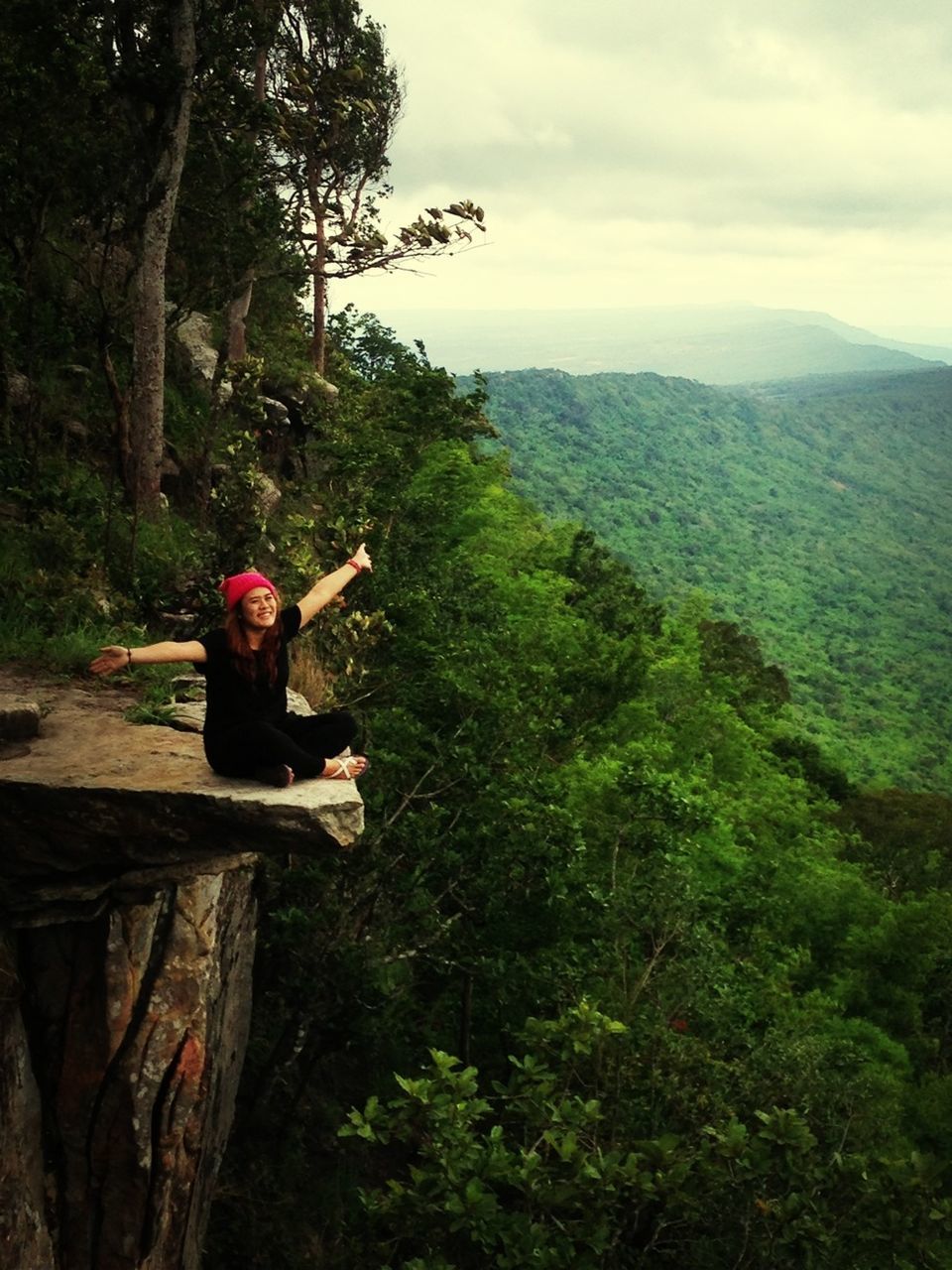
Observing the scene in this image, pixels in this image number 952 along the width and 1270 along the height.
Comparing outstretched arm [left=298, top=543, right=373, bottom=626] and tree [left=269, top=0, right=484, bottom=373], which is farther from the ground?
tree [left=269, top=0, right=484, bottom=373]

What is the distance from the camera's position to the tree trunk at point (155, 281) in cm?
1132

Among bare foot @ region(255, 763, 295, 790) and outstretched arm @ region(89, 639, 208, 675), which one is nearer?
outstretched arm @ region(89, 639, 208, 675)

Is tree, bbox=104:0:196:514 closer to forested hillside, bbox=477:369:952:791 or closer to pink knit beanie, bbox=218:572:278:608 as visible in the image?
pink knit beanie, bbox=218:572:278:608

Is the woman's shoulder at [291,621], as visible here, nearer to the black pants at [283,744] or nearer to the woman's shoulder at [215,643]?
the woman's shoulder at [215,643]

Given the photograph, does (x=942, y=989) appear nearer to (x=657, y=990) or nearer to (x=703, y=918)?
(x=703, y=918)

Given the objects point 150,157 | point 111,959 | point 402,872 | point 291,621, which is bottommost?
point 402,872

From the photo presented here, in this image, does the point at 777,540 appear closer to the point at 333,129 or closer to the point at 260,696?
the point at 333,129

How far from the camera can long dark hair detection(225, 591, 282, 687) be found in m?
6.13

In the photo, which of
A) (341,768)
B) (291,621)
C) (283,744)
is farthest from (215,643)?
(341,768)

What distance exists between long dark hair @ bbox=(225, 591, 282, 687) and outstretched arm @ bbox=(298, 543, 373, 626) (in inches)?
7.5

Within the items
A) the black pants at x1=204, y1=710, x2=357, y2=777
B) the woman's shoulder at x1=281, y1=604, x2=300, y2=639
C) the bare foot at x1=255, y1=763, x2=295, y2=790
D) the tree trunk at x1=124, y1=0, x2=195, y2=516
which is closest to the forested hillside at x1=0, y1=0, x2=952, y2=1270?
the tree trunk at x1=124, y1=0, x2=195, y2=516

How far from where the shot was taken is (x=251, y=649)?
618cm

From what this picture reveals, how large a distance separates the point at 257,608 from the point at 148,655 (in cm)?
73

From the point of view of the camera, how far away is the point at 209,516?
46.4 feet
